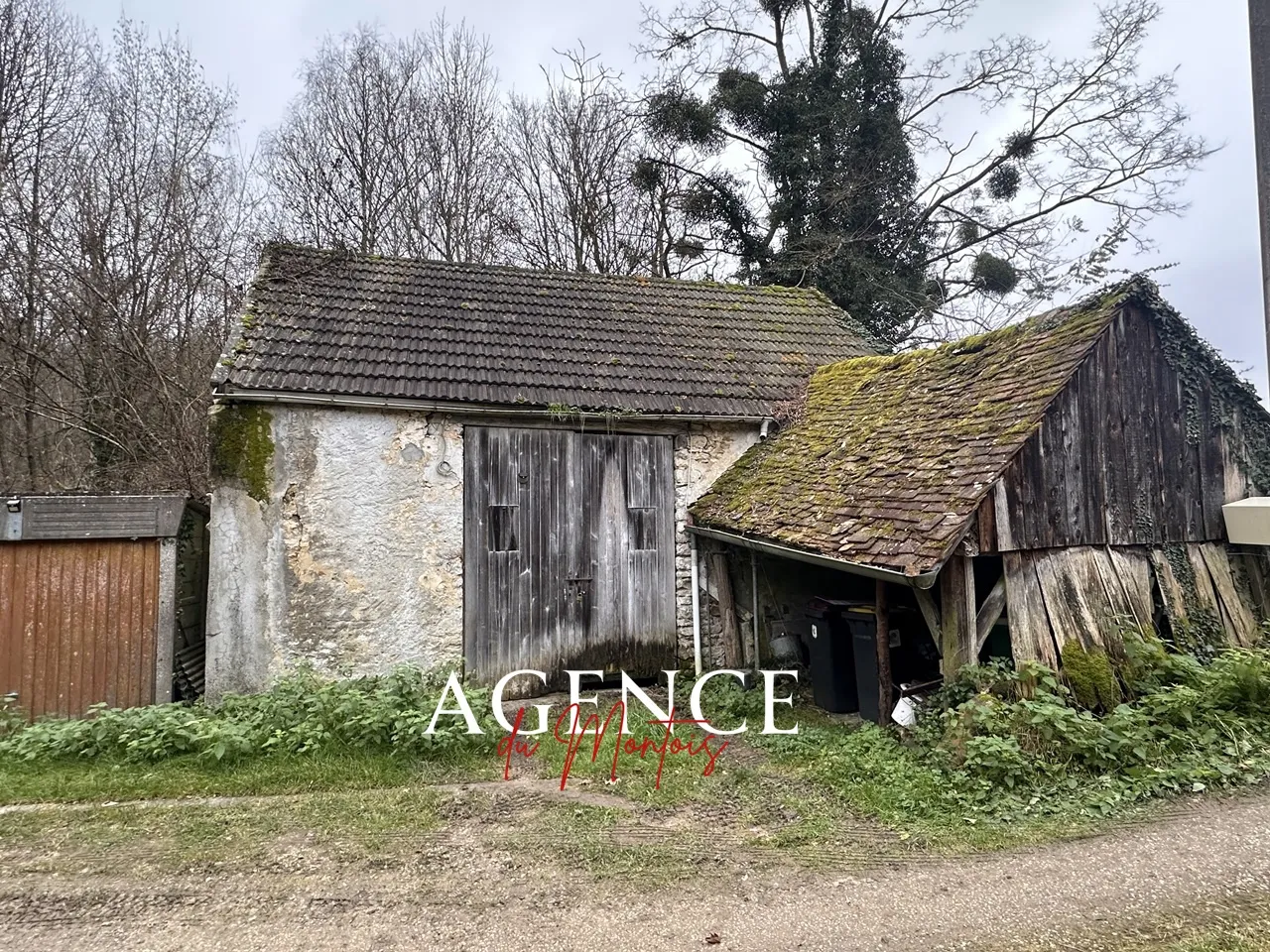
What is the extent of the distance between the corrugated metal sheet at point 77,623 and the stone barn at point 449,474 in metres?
0.76

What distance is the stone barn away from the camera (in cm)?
663

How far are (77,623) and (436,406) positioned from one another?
398 cm

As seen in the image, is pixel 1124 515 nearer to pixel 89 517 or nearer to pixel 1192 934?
pixel 1192 934

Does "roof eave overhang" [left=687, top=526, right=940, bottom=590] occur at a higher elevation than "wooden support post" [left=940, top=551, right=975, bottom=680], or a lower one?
higher

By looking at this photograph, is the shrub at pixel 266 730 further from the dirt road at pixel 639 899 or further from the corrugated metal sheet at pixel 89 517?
the corrugated metal sheet at pixel 89 517

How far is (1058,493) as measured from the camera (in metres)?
5.64

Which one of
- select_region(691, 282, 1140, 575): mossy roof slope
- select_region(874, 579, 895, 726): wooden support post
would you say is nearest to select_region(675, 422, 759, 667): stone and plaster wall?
select_region(691, 282, 1140, 575): mossy roof slope

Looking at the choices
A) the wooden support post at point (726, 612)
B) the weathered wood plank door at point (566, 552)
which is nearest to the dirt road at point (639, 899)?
the weathered wood plank door at point (566, 552)

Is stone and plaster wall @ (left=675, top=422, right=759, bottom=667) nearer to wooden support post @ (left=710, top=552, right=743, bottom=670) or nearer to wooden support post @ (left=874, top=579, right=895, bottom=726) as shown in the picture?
wooden support post @ (left=710, top=552, right=743, bottom=670)

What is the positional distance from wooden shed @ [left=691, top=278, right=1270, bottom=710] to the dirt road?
5.85 feet

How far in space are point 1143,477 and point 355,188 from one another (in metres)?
16.7

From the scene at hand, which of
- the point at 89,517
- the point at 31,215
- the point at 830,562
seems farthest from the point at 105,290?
the point at 830,562

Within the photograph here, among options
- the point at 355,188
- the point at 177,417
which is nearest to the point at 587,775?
the point at 177,417

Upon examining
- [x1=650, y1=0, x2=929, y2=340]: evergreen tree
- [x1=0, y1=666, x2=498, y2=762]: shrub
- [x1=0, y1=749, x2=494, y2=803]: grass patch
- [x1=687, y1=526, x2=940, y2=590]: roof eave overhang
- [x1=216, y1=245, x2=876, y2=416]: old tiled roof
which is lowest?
[x1=0, y1=749, x2=494, y2=803]: grass patch
